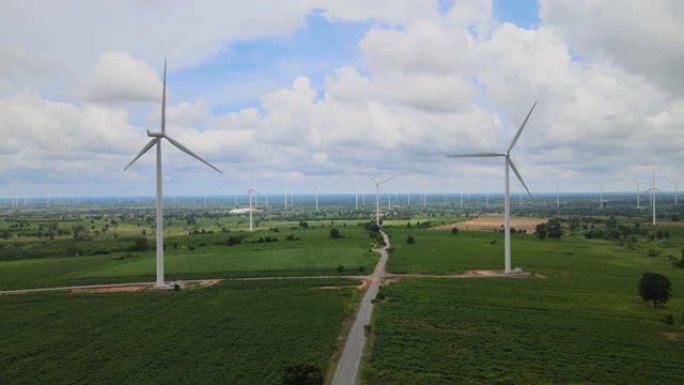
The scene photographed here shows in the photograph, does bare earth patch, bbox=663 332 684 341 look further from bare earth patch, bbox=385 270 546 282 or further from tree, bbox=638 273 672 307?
bare earth patch, bbox=385 270 546 282

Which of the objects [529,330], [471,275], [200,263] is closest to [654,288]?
[529,330]

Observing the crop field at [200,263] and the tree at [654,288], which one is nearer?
the tree at [654,288]

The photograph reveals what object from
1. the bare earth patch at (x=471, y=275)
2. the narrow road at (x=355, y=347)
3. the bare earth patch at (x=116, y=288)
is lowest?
the bare earth patch at (x=116, y=288)

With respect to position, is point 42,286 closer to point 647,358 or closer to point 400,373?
point 400,373

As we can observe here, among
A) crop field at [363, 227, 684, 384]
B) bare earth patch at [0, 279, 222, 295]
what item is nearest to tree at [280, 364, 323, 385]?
crop field at [363, 227, 684, 384]

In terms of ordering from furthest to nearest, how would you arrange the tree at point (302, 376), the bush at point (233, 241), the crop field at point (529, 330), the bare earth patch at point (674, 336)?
the bush at point (233, 241)
the bare earth patch at point (674, 336)
the crop field at point (529, 330)
the tree at point (302, 376)

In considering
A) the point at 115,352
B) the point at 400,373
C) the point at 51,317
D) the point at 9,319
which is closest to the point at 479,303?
the point at 400,373

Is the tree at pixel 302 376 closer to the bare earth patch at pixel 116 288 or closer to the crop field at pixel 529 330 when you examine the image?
the crop field at pixel 529 330

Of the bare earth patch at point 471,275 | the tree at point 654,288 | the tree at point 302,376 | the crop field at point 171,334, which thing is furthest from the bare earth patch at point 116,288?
Answer: the tree at point 654,288
